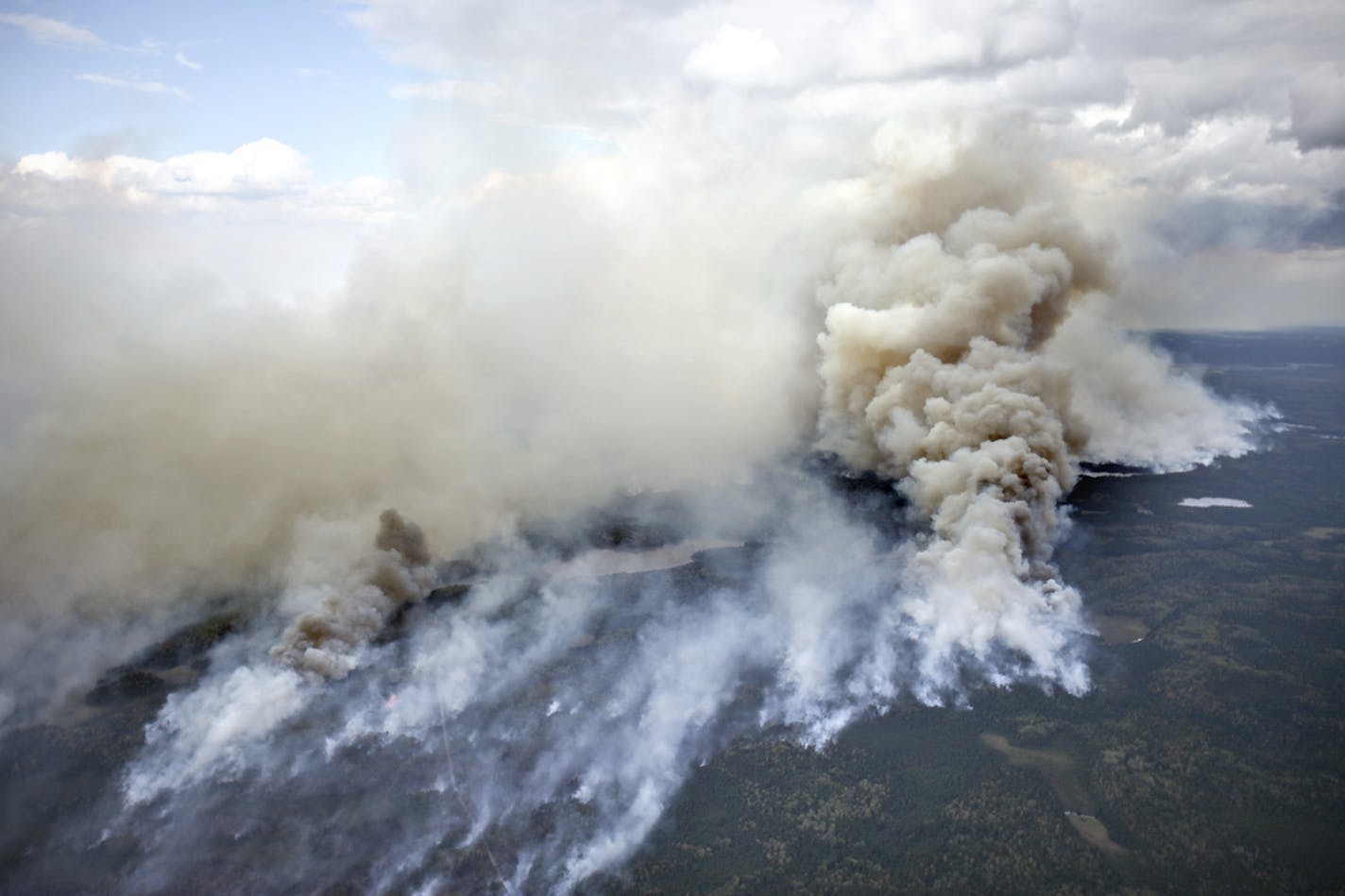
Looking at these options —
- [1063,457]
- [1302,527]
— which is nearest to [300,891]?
[1063,457]

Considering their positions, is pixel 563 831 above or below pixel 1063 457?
below

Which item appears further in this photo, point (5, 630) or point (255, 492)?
point (255, 492)

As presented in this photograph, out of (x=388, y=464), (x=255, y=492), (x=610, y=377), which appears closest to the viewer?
(x=255, y=492)

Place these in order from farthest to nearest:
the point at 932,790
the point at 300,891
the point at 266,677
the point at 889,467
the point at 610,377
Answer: the point at 610,377
the point at 889,467
the point at 266,677
the point at 932,790
the point at 300,891

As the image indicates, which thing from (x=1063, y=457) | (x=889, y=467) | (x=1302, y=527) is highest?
(x=1063, y=457)

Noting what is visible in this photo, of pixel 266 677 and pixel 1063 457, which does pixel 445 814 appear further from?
pixel 1063 457

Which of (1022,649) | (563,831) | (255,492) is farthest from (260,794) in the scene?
(1022,649)

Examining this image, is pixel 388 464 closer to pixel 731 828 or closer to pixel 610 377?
pixel 610 377

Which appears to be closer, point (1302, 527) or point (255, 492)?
point (255, 492)

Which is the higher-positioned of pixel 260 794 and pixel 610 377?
pixel 610 377
